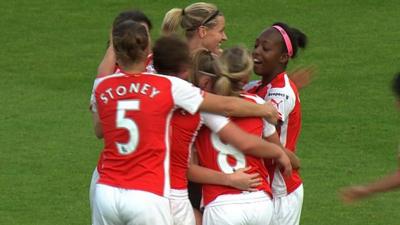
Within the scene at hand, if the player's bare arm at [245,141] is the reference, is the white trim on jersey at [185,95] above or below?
above

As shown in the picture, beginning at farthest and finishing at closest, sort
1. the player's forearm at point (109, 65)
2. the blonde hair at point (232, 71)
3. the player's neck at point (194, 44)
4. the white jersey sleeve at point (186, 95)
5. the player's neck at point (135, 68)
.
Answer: the player's forearm at point (109, 65), the player's neck at point (194, 44), the blonde hair at point (232, 71), the player's neck at point (135, 68), the white jersey sleeve at point (186, 95)

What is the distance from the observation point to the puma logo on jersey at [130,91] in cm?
648

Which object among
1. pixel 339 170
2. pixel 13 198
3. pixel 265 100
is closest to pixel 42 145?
pixel 13 198

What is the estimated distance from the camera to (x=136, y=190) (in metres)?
6.54

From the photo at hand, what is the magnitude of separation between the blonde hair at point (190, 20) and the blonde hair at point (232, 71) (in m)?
0.98

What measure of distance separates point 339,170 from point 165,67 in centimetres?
498

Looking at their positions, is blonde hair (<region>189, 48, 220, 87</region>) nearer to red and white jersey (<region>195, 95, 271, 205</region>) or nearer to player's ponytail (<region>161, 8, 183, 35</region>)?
red and white jersey (<region>195, 95, 271, 205</region>)

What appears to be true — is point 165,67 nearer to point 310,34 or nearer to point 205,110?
point 205,110

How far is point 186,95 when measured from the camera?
21.3 feet

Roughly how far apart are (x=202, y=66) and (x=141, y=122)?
2.04 ft

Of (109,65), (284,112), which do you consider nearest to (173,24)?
(109,65)

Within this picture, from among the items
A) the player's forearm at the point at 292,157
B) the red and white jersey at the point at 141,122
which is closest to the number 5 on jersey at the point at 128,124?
the red and white jersey at the point at 141,122

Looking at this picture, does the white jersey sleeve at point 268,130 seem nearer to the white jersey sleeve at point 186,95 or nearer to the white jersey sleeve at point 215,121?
the white jersey sleeve at point 215,121

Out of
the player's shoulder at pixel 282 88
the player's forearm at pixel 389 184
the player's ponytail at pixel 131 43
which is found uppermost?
the player's ponytail at pixel 131 43
